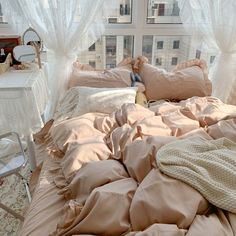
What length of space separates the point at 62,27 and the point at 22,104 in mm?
665

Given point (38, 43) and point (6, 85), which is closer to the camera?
point (6, 85)

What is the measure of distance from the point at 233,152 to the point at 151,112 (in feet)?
1.96

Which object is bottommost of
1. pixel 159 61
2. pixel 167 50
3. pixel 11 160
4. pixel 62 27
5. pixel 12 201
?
pixel 12 201

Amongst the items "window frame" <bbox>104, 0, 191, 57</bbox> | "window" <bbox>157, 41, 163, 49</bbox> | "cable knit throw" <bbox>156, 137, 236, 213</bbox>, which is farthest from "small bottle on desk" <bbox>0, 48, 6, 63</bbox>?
"cable knit throw" <bbox>156, 137, 236, 213</bbox>

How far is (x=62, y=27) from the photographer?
2.03 m

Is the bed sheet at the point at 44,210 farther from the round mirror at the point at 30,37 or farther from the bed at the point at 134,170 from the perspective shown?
the round mirror at the point at 30,37

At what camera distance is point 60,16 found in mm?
1999

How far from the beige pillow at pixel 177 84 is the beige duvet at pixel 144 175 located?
464 millimetres

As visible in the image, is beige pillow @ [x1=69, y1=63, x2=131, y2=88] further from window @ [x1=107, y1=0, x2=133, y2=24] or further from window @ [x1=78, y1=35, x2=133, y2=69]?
window @ [x1=107, y1=0, x2=133, y2=24]

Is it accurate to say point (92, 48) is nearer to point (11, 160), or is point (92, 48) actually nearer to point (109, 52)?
point (109, 52)

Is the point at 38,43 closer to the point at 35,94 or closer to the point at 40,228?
the point at 35,94

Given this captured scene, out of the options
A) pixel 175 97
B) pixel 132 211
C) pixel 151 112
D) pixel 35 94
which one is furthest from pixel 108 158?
pixel 175 97

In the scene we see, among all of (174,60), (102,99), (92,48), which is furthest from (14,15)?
(174,60)

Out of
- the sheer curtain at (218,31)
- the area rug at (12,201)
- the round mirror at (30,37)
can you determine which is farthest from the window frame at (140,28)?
the area rug at (12,201)
